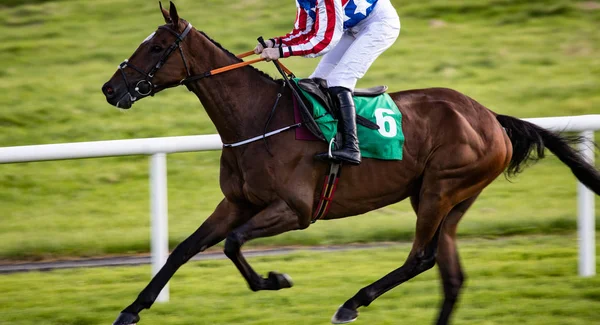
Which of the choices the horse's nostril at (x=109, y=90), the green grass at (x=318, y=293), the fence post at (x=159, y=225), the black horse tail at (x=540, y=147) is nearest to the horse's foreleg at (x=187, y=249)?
the green grass at (x=318, y=293)

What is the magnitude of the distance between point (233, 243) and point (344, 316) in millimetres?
692

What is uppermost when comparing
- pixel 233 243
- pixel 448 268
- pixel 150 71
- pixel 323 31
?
pixel 323 31

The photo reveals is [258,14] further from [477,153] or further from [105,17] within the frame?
[477,153]

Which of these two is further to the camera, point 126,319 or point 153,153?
point 153,153

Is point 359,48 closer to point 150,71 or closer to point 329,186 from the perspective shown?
point 329,186

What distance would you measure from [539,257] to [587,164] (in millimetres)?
1091

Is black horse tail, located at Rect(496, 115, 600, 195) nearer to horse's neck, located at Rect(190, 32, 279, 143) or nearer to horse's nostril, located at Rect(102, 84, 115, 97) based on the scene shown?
horse's neck, located at Rect(190, 32, 279, 143)

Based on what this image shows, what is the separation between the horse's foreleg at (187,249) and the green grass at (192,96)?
2212 millimetres

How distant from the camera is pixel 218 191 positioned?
320 inches

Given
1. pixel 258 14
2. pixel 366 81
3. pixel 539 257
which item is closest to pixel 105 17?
pixel 258 14

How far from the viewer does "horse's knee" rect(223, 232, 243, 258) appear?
4402 mm

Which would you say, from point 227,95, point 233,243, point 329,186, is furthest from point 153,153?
point 329,186

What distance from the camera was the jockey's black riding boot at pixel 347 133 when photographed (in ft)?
14.8

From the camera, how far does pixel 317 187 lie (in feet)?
15.3
